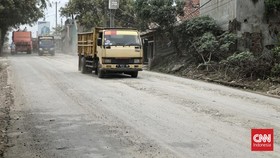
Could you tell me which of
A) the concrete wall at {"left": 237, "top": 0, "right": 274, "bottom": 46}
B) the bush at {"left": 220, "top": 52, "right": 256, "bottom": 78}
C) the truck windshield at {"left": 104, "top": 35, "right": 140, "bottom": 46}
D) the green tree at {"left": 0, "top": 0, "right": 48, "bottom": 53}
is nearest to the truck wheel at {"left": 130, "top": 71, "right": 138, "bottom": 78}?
the truck windshield at {"left": 104, "top": 35, "right": 140, "bottom": 46}

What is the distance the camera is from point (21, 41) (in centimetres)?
6456

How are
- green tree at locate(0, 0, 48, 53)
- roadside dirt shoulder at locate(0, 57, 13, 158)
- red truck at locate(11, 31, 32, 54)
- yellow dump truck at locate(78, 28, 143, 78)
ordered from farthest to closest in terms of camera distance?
red truck at locate(11, 31, 32, 54), green tree at locate(0, 0, 48, 53), yellow dump truck at locate(78, 28, 143, 78), roadside dirt shoulder at locate(0, 57, 13, 158)

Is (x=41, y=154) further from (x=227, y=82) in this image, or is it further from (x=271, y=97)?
(x=227, y=82)

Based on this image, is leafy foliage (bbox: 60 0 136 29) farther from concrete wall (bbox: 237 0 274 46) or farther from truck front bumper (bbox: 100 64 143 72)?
truck front bumper (bbox: 100 64 143 72)

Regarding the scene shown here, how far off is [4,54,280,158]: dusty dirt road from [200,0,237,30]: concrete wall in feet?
28.2

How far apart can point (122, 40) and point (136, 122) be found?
1172 cm

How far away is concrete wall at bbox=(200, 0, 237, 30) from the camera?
23.4 metres

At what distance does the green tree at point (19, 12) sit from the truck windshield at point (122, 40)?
2783 centimetres

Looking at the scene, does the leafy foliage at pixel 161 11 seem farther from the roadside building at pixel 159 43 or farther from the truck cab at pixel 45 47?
the truck cab at pixel 45 47

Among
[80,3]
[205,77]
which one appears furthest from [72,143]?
[80,3]

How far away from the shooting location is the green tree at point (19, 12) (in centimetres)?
4919

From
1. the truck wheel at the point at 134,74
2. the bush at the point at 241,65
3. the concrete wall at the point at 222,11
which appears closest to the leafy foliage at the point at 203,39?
the concrete wall at the point at 222,11

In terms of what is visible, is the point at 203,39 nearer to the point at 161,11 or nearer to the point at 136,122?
the point at 161,11

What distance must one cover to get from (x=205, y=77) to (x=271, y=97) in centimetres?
708
